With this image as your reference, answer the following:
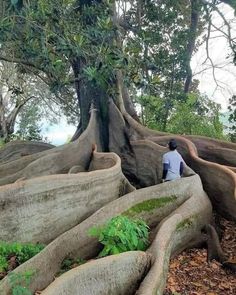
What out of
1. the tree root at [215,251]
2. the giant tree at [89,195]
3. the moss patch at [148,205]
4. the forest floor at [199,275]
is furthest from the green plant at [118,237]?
the tree root at [215,251]

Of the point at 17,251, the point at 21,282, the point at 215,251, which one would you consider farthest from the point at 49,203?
the point at 215,251

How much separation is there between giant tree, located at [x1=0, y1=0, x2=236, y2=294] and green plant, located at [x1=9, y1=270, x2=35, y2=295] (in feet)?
0.18

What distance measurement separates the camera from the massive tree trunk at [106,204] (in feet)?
15.4

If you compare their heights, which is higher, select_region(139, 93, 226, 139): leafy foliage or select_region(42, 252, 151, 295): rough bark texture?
select_region(139, 93, 226, 139): leafy foliage

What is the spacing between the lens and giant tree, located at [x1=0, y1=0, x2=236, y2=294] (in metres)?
4.74

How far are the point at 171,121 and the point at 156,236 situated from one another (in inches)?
279

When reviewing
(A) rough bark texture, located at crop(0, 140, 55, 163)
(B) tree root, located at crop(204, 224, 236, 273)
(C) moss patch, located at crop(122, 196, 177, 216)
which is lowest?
(B) tree root, located at crop(204, 224, 236, 273)

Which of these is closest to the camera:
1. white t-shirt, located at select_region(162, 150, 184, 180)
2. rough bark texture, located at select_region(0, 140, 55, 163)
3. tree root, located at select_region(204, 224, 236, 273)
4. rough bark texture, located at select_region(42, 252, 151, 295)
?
rough bark texture, located at select_region(42, 252, 151, 295)

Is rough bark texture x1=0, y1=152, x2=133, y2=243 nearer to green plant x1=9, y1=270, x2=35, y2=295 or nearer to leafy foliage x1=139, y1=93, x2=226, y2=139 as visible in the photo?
green plant x1=9, y1=270, x2=35, y2=295

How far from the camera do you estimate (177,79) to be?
12.8 metres

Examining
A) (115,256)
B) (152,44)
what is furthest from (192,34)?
(115,256)

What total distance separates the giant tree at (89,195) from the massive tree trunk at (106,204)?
0.01 m

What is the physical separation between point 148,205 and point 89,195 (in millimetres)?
873

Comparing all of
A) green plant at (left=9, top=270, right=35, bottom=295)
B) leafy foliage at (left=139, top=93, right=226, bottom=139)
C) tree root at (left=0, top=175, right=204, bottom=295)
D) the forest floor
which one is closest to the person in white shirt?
tree root at (left=0, top=175, right=204, bottom=295)
